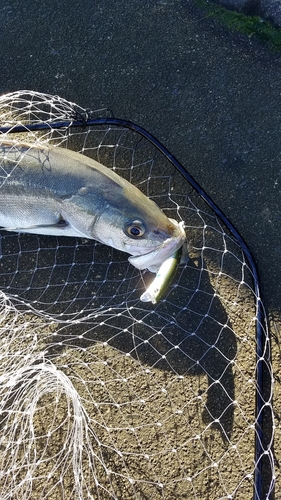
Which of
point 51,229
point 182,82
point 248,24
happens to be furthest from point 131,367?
point 248,24

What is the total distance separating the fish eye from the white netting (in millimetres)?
421

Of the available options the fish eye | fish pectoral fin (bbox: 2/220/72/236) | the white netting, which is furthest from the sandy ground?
fish pectoral fin (bbox: 2/220/72/236)

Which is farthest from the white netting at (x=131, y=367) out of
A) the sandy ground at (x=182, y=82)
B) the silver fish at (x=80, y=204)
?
the silver fish at (x=80, y=204)

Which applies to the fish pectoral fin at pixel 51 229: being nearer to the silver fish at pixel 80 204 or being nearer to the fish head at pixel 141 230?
the silver fish at pixel 80 204

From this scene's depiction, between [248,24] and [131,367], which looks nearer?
[131,367]

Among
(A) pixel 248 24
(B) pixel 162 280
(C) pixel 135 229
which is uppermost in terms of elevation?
(A) pixel 248 24

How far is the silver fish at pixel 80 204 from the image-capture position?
2.67m

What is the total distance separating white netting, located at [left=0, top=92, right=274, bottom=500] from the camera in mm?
2697

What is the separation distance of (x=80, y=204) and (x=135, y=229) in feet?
1.34

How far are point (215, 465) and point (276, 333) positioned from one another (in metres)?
0.94

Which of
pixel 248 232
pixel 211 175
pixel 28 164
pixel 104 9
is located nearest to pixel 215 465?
pixel 248 232

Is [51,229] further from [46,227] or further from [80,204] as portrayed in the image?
[80,204]

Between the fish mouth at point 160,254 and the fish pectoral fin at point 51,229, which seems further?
the fish pectoral fin at point 51,229

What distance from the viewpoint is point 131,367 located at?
291 centimetres
